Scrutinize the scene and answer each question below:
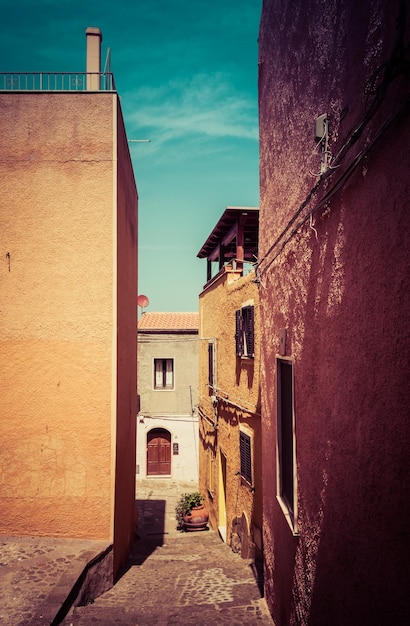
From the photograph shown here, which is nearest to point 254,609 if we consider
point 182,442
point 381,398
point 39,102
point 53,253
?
point 381,398

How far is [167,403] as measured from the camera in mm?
21375

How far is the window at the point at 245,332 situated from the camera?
9.63m

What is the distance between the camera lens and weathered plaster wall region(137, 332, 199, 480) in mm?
21203

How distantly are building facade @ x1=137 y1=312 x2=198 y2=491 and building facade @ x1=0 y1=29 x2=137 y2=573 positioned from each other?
13078 millimetres

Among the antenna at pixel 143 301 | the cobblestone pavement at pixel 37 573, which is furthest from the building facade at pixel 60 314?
the antenna at pixel 143 301

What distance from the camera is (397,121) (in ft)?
7.52

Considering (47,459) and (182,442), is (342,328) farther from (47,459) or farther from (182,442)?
(182,442)

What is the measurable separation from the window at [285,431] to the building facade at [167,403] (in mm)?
15798

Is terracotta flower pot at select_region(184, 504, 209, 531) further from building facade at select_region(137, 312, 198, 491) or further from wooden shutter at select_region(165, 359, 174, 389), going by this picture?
wooden shutter at select_region(165, 359, 174, 389)

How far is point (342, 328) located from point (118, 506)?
646 cm

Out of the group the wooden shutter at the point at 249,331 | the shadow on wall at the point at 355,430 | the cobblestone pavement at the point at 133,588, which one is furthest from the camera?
the wooden shutter at the point at 249,331

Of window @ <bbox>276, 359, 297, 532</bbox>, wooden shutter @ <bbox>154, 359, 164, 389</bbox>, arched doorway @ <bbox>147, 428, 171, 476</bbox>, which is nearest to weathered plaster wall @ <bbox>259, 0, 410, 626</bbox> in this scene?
window @ <bbox>276, 359, 297, 532</bbox>

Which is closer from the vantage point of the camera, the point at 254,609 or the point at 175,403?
the point at 254,609

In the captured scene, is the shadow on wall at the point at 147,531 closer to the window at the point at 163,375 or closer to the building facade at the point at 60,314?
the building facade at the point at 60,314
